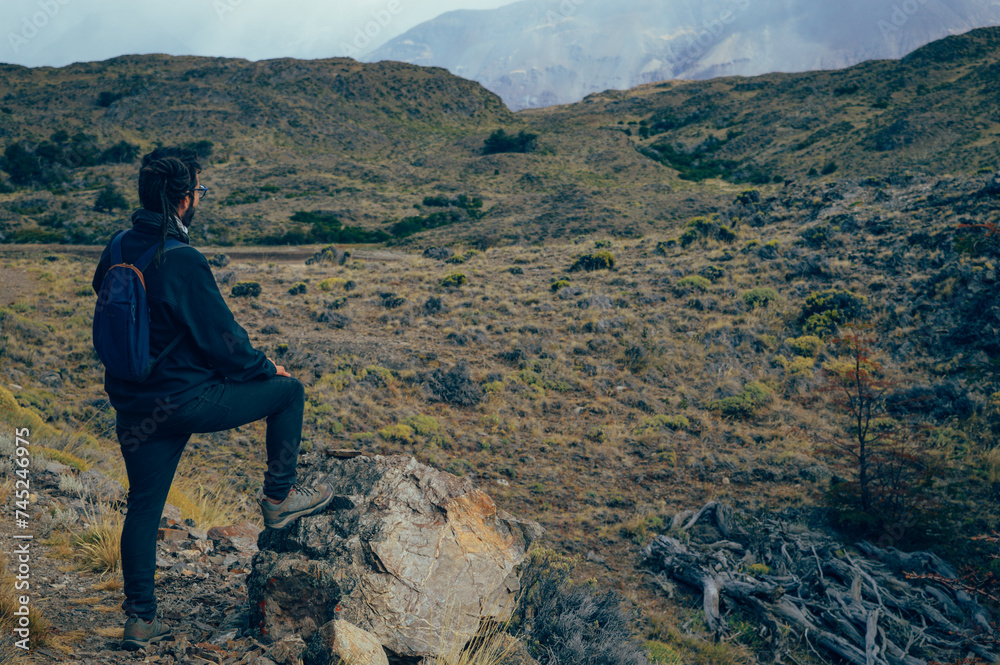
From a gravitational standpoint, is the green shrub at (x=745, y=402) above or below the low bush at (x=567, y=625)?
below

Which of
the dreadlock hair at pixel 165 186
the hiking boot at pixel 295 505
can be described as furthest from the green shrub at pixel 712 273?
the dreadlock hair at pixel 165 186

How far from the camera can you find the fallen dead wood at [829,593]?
4.94 meters

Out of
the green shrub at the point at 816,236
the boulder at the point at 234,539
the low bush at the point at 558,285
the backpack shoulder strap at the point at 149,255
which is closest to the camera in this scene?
the backpack shoulder strap at the point at 149,255

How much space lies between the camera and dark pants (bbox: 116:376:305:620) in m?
2.31

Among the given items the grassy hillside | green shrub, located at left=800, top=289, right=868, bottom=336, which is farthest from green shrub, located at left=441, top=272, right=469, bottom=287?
green shrub, located at left=800, top=289, right=868, bottom=336

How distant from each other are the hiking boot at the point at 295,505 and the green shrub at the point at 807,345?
12.1 metres

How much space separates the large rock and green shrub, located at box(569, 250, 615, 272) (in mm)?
16982

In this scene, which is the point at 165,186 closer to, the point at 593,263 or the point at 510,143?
the point at 593,263

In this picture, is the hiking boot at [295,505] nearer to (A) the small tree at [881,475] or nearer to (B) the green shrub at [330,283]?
(A) the small tree at [881,475]

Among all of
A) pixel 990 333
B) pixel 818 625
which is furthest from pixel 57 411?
pixel 990 333

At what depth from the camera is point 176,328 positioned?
7.61ft

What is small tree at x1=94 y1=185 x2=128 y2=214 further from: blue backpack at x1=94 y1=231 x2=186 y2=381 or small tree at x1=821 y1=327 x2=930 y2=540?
small tree at x1=821 y1=327 x2=930 y2=540

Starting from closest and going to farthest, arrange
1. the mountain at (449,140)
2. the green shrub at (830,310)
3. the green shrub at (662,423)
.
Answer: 1. the green shrub at (662,423)
2. the green shrub at (830,310)
3. the mountain at (449,140)

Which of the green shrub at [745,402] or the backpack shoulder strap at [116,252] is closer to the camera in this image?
the backpack shoulder strap at [116,252]
